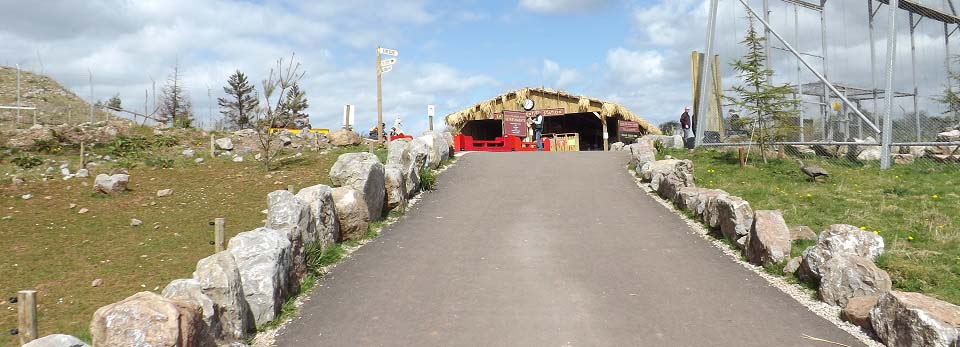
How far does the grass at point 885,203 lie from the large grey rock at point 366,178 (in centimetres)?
692

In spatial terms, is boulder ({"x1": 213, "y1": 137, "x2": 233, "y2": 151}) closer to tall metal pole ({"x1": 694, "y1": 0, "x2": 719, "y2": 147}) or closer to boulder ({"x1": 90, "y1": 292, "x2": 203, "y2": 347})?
tall metal pole ({"x1": 694, "y1": 0, "x2": 719, "y2": 147})

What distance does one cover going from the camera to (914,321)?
5602mm

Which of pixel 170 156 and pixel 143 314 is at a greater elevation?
pixel 170 156

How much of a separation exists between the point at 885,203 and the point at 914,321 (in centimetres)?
642

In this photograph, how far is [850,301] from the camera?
679cm

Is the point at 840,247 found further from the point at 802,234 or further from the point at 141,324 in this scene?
the point at 141,324

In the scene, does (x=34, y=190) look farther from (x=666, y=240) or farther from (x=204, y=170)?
(x=666, y=240)

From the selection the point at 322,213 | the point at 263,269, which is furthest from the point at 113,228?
the point at 263,269

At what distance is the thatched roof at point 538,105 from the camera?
32500 mm

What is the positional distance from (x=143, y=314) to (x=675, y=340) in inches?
182

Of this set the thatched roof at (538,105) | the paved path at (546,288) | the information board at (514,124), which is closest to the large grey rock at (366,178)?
the paved path at (546,288)

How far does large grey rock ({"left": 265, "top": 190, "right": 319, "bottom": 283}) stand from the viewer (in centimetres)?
807

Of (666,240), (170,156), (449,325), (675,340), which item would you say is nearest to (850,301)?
(675,340)

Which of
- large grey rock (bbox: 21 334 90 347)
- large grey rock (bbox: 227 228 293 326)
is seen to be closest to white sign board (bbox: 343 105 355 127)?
large grey rock (bbox: 227 228 293 326)
